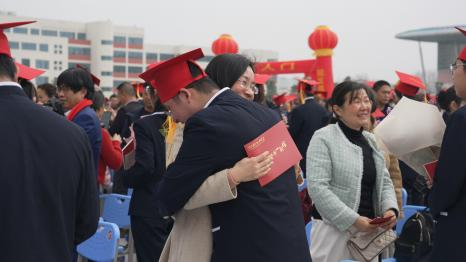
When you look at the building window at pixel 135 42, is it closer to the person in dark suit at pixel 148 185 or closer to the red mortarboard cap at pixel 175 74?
the person in dark suit at pixel 148 185

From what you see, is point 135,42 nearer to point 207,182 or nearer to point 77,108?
point 77,108

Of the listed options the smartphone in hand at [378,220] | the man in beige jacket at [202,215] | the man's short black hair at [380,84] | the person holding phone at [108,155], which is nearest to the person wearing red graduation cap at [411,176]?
the man's short black hair at [380,84]

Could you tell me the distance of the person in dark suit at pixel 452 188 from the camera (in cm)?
257

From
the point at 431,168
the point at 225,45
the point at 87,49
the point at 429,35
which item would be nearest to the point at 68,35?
the point at 87,49

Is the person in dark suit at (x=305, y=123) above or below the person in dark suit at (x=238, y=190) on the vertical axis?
below

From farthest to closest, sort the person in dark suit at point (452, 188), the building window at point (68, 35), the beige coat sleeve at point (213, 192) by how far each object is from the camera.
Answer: the building window at point (68, 35), the person in dark suit at point (452, 188), the beige coat sleeve at point (213, 192)

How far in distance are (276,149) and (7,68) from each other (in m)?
1.06

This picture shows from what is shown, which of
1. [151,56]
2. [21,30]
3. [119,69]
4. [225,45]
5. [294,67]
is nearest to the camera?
[225,45]

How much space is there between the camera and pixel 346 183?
→ 11.1ft

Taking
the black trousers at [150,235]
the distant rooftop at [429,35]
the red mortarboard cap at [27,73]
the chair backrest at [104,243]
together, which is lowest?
the black trousers at [150,235]

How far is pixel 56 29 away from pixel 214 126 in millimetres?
85392

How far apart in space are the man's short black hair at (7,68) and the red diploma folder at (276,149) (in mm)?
894

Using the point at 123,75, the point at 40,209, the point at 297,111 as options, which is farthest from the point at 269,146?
the point at 123,75

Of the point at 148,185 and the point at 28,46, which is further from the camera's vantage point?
Answer: the point at 28,46
